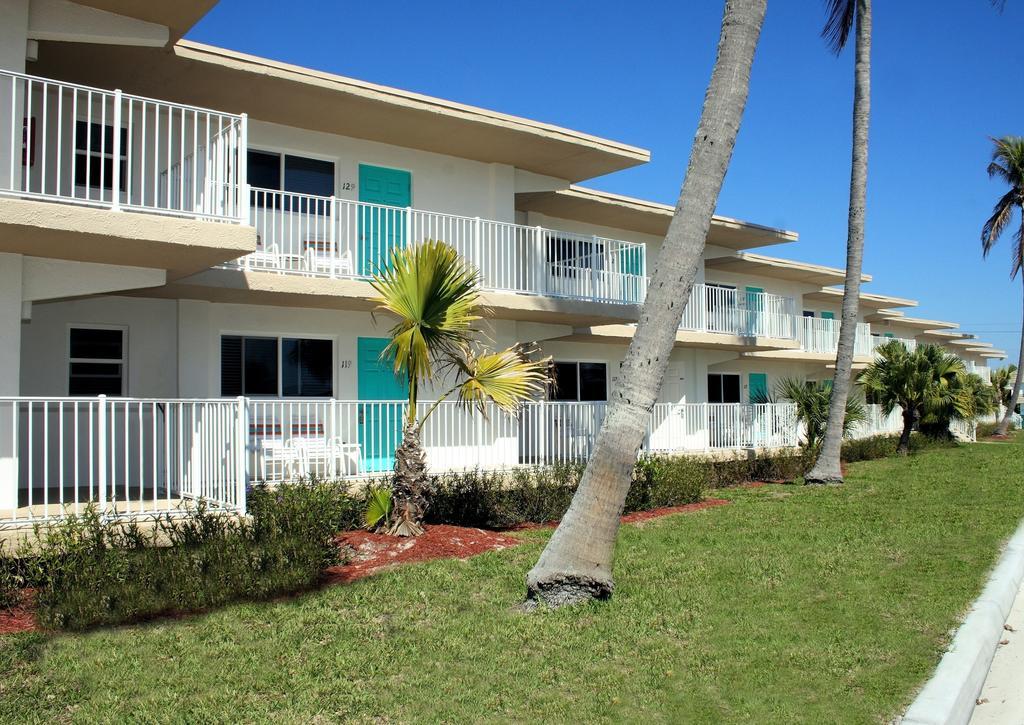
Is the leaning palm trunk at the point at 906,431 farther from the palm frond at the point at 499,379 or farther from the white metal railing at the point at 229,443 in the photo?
the palm frond at the point at 499,379

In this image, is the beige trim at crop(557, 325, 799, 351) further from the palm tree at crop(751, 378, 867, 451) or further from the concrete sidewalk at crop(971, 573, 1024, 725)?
the concrete sidewalk at crop(971, 573, 1024, 725)

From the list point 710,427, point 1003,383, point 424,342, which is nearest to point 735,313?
point 710,427

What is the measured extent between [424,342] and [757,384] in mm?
21085

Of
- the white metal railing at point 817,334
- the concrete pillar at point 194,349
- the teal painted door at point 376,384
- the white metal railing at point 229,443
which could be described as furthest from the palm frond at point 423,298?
the white metal railing at point 817,334

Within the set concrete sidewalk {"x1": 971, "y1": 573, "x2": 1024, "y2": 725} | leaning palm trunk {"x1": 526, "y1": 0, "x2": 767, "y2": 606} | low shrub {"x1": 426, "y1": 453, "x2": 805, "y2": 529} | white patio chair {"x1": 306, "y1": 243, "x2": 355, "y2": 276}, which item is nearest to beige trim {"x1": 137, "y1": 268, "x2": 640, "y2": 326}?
white patio chair {"x1": 306, "y1": 243, "x2": 355, "y2": 276}

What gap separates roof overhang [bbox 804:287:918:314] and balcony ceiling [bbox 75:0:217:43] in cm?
2795

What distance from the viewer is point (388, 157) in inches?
626

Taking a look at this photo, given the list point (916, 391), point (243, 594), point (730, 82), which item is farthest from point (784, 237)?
point (243, 594)

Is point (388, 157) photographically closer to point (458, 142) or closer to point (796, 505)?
point (458, 142)

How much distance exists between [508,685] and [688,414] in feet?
52.4

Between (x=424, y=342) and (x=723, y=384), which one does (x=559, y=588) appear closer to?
(x=424, y=342)

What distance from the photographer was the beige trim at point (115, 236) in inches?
328

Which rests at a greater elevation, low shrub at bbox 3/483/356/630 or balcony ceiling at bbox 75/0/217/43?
balcony ceiling at bbox 75/0/217/43

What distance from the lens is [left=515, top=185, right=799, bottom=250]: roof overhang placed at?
19203 millimetres
